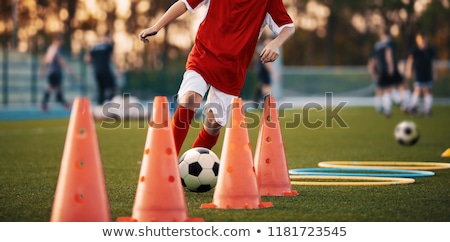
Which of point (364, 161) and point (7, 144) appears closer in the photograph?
point (364, 161)

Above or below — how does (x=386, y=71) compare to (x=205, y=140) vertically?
above

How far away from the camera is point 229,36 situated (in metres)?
7.27

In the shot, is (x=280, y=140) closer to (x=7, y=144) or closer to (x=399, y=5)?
(x=7, y=144)

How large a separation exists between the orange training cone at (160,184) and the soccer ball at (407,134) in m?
7.75

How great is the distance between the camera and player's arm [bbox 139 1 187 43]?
6.68 m

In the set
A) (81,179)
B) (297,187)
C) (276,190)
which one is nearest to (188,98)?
(276,190)

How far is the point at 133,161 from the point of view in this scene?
1040 cm

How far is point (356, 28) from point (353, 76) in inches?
754

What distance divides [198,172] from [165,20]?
1233mm

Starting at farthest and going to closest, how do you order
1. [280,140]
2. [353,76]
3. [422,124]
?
[353,76]
[422,124]
[280,140]

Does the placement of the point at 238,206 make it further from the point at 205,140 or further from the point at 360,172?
the point at 360,172

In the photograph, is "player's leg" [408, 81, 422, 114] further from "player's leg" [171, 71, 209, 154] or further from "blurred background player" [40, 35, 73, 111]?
"player's leg" [171, 71, 209, 154]

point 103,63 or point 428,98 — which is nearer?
point 103,63

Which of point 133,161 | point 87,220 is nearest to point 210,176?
point 87,220
